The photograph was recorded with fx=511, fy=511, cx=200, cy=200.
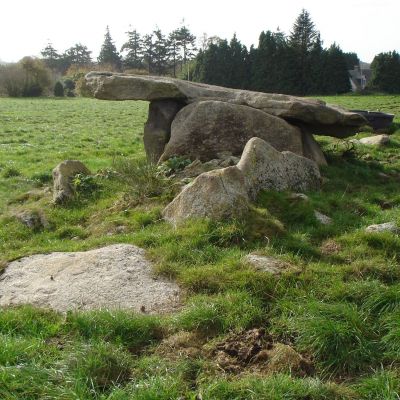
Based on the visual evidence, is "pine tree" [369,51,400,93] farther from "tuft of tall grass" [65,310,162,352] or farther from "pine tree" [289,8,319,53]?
"tuft of tall grass" [65,310,162,352]

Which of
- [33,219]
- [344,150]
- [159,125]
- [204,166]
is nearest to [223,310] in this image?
[33,219]

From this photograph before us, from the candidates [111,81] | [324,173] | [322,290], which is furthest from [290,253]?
[111,81]

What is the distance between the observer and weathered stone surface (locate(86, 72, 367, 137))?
12.2 meters

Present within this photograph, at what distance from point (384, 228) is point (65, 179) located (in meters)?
6.39

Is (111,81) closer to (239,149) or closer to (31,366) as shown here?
(239,149)

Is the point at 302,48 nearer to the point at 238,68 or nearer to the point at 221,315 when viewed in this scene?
the point at 238,68

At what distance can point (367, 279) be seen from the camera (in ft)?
19.6

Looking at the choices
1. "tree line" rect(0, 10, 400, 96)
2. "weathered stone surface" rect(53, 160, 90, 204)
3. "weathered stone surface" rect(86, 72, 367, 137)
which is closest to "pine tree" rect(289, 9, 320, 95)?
"tree line" rect(0, 10, 400, 96)

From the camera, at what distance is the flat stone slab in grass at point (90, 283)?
19.5 feet

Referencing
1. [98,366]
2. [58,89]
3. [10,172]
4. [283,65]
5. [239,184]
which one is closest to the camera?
[98,366]

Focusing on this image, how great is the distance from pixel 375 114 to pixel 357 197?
10.2 meters

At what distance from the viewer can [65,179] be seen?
10.7 m

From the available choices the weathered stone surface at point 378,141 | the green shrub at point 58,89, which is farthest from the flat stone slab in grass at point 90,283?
the green shrub at point 58,89

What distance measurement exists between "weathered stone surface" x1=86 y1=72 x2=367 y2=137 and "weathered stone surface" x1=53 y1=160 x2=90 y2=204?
216cm
